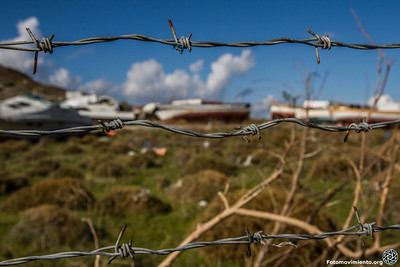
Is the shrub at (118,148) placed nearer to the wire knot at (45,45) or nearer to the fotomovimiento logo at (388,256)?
the fotomovimiento logo at (388,256)

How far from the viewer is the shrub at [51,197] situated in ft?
22.0

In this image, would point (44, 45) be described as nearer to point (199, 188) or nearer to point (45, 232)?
point (45, 232)

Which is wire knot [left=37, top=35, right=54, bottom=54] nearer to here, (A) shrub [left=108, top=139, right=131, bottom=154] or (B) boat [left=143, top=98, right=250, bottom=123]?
(A) shrub [left=108, top=139, right=131, bottom=154]

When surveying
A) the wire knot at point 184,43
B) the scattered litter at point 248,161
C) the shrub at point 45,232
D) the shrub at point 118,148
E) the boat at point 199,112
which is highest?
the boat at point 199,112

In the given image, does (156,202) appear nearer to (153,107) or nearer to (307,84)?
(307,84)

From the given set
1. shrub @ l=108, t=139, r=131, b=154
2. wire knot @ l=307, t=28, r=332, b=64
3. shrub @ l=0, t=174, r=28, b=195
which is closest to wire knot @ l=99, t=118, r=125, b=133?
wire knot @ l=307, t=28, r=332, b=64

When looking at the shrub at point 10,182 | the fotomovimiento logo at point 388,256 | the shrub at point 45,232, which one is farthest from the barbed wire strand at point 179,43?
the shrub at point 10,182

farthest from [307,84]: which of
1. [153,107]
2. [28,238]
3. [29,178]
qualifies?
[153,107]

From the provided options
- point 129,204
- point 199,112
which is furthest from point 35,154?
point 199,112

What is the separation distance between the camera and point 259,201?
16.5 feet

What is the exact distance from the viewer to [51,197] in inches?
272

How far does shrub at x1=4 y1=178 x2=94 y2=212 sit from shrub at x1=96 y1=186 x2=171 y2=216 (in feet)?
1.32

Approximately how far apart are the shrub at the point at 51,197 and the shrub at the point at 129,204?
1.32ft

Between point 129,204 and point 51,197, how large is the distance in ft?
6.30
